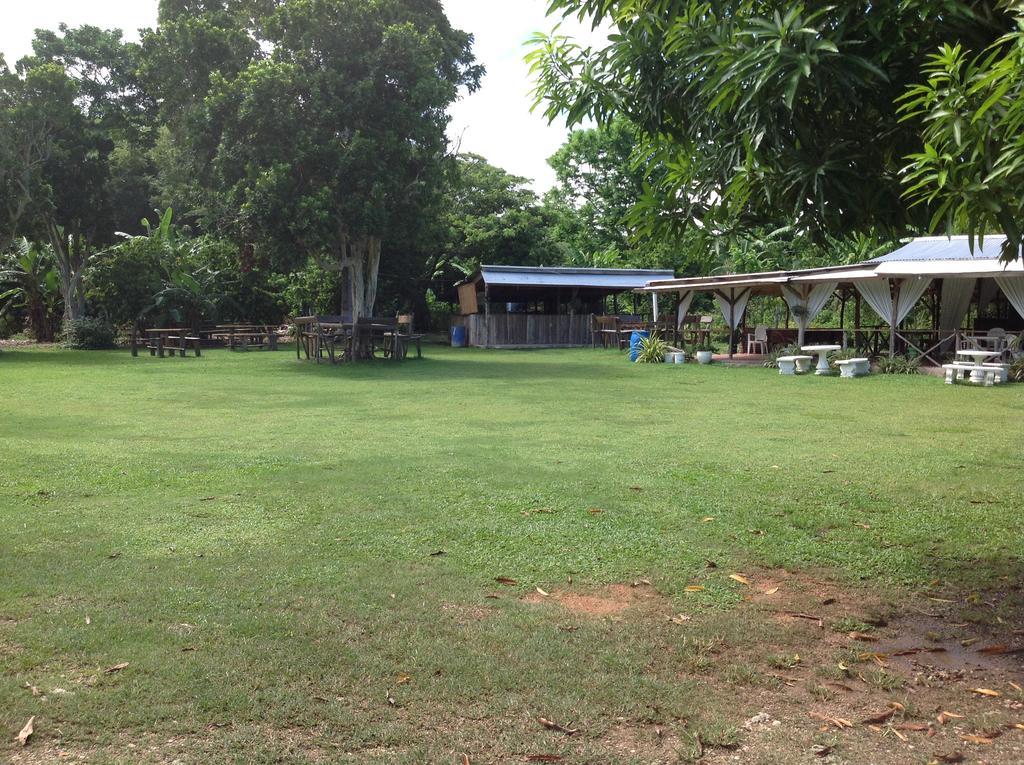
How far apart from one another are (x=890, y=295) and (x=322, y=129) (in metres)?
15.8

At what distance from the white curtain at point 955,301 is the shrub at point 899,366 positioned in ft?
13.6

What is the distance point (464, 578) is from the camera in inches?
177

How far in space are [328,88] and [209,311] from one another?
13406 millimetres

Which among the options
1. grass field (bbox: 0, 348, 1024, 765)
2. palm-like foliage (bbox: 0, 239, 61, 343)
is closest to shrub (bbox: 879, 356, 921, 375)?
grass field (bbox: 0, 348, 1024, 765)

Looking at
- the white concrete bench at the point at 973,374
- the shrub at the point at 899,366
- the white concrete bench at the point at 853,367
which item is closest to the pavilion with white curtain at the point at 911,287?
the shrub at the point at 899,366

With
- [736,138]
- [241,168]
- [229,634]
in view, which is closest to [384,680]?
[229,634]

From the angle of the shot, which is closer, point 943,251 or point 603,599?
point 603,599

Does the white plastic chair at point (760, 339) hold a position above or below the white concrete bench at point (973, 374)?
above

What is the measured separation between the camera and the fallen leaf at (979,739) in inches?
114

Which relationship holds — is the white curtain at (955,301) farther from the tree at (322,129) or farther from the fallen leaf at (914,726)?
the fallen leaf at (914,726)

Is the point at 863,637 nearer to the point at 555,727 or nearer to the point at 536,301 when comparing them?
the point at 555,727

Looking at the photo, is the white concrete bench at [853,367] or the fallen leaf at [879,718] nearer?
the fallen leaf at [879,718]

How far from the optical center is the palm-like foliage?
3148 centimetres

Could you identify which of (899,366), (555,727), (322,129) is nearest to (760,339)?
(899,366)
